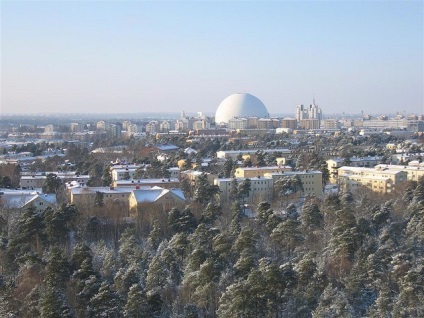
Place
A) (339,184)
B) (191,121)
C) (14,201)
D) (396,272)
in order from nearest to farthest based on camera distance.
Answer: (396,272), (14,201), (339,184), (191,121)

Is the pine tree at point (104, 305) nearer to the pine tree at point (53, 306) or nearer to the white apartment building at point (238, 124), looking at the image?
the pine tree at point (53, 306)

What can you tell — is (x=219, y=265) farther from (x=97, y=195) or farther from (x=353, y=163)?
(x=353, y=163)

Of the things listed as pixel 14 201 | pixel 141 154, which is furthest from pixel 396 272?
pixel 141 154

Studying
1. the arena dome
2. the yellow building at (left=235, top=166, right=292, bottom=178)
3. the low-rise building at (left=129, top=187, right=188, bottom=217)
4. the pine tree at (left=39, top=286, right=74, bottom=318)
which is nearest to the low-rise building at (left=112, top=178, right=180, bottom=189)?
the low-rise building at (left=129, top=187, right=188, bottom=217)

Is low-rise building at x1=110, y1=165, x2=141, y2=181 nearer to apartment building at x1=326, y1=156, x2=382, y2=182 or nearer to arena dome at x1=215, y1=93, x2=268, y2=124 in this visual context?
apartment building at x1=326, y1=156, x2=382, y2=182

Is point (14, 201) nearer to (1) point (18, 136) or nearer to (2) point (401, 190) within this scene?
(2) point (401, 190)

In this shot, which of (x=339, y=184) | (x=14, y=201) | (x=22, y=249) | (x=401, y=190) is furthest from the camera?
(x=339, y=184)
